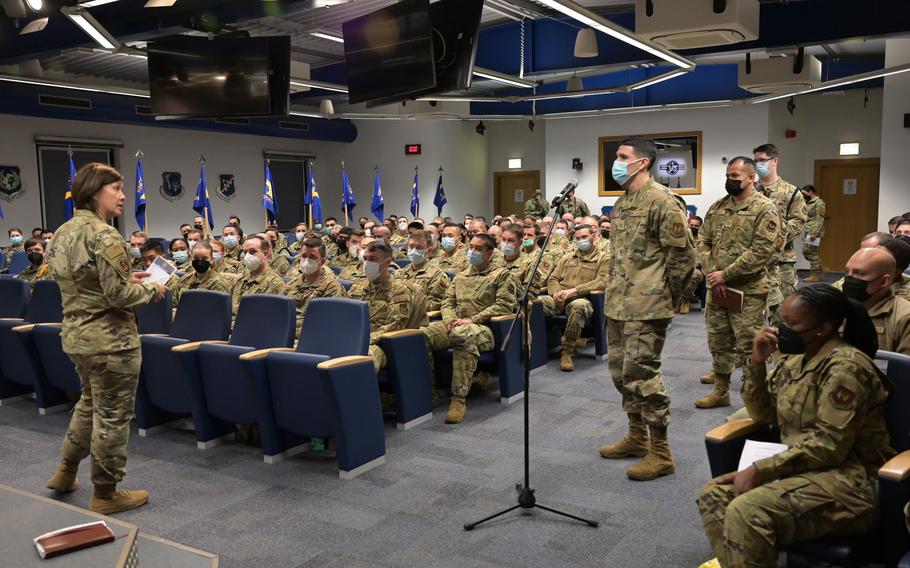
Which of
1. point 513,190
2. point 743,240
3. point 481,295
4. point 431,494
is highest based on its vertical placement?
point 513,190

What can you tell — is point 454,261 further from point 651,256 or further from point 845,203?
point 845,203

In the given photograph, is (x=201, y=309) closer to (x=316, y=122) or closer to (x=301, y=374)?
(x=301, y=374)

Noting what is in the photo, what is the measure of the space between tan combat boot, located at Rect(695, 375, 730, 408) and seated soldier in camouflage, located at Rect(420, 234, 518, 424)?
152 centimetres

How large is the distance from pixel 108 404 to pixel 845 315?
3.19 metres

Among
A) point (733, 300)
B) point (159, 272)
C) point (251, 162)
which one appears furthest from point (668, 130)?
point (159, 272)

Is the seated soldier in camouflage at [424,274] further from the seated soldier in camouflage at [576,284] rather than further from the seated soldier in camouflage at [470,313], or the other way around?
the seated soldier in camouflage at [576,284]

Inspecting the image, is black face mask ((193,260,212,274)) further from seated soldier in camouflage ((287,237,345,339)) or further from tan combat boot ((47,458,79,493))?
tan combat boot ((47,458,79,493))

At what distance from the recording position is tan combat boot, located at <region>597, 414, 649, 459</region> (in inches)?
163

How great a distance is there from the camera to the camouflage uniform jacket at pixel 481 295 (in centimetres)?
552

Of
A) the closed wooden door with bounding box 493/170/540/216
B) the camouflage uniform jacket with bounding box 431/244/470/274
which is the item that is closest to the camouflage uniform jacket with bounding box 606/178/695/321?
the camouflage uniform jacket with bounding box 431/244/470/274

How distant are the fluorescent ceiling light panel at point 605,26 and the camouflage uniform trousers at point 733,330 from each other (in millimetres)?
2192

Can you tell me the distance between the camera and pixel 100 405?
139 inches

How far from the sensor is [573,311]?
654 cm

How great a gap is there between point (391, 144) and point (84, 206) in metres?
13.5
